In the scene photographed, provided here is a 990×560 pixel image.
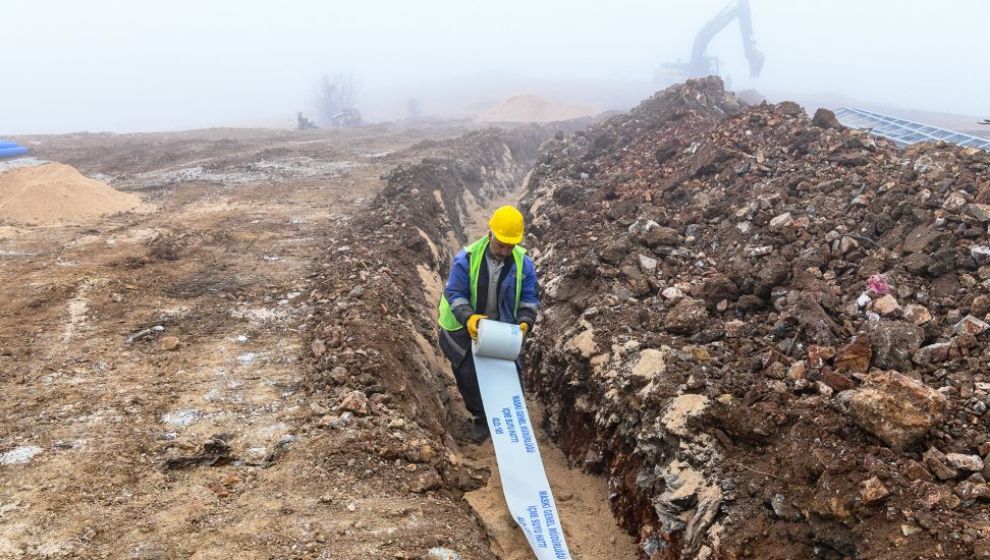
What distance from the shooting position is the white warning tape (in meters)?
3.52

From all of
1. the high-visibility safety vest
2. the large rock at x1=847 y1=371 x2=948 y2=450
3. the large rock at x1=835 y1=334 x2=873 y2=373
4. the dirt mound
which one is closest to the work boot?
the high-visibility safety vest

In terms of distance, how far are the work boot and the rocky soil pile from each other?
69cm

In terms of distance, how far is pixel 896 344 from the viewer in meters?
3.37

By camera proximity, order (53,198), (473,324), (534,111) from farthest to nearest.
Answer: (534,111) → (53,198) → (473,324)

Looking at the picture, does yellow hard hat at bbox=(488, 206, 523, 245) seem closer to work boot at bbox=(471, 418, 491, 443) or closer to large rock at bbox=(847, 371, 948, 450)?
work boot at bbox=(471, 418, 491, 443)

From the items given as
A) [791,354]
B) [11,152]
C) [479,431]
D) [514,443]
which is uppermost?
[11,152]

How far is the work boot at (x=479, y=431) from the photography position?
4703 millimetres

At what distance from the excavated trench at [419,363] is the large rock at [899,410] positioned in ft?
5.26

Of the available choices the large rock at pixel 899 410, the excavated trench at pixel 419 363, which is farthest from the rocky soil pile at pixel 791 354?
the excavated trench at pixel 419 363

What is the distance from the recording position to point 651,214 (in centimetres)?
646

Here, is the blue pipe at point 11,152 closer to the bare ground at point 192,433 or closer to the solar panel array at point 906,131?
the bare ground at point 192,433

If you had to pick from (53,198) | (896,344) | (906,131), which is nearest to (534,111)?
(906,131)

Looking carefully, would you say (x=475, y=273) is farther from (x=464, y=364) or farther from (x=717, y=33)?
(x=717, y=33)

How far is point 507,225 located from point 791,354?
6.51ft
